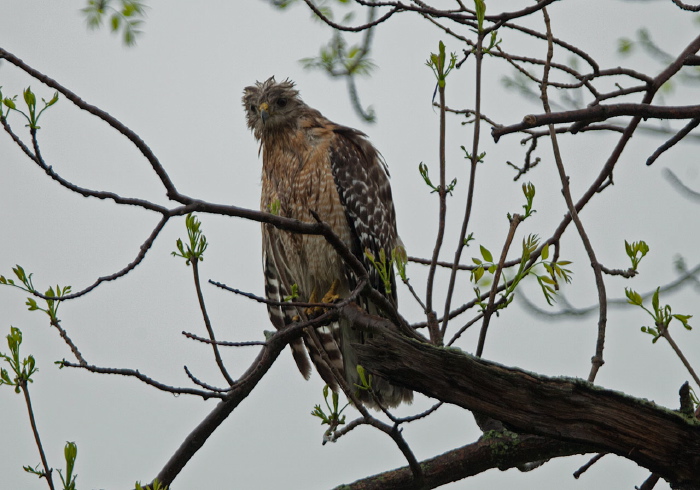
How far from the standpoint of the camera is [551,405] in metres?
2.76

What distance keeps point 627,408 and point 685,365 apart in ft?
1.17

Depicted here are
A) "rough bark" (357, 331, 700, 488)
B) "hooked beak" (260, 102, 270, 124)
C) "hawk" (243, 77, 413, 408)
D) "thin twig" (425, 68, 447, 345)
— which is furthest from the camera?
"hooked beak" (260, 102, 270, 124)

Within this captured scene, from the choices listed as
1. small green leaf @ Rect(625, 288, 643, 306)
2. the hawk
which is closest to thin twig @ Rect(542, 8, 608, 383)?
small green leaf @ Rect(625, 288, 643, 306)

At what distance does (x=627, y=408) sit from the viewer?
272 centimetres

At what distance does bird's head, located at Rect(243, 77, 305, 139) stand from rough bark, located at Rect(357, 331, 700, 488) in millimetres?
3607

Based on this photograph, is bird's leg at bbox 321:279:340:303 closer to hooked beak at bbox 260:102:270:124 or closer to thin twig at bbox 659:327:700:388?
hooked beak at bbox 260:102:270:124

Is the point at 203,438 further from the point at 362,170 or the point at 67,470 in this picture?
the point at 362,170

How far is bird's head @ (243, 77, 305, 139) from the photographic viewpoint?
6141 mm

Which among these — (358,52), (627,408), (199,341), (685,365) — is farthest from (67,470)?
(358,52)

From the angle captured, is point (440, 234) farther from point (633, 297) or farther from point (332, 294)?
point (332, 294)

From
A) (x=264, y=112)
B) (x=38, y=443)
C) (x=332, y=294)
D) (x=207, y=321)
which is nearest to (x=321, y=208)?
(x=332, y=294)

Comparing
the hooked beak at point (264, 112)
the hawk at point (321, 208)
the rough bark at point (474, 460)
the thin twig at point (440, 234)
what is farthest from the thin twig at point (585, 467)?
the hooked beak at point (264, 112)

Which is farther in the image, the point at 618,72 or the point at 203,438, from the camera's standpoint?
the point at 203,438

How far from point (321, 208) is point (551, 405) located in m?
3.14
